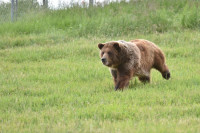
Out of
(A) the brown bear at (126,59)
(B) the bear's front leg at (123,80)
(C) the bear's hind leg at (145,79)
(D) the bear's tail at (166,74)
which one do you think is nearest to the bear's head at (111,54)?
(A) the brown bear at (126,59)

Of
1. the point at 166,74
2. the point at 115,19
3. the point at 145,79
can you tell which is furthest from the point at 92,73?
the point at 115,19

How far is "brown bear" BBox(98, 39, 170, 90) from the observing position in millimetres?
8070

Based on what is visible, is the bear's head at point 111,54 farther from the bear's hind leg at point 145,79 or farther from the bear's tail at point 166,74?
the bear's tail at point 166,74

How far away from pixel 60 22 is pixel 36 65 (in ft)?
17.7

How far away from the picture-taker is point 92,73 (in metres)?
10.1

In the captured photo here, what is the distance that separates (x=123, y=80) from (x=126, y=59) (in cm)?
48

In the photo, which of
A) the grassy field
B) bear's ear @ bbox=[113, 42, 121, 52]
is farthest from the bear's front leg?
bear's ear @ bbox=[113, 42, 121, 52]

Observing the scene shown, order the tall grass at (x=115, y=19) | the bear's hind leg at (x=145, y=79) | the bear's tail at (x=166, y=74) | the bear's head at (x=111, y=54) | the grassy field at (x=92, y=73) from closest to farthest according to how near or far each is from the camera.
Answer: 1. the grassy field at (x=92, y=73)
2. the bear's head at (x=111, y=54)
3. the bear's hind leg at (x=145, y=79)
4. the bear's tail at (x=166, y=74)
5. the tall grass at (x=115, y=19)

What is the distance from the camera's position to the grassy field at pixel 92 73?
19.0ft

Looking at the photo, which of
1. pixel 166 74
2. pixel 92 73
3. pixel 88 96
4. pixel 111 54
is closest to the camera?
pixel 88 96

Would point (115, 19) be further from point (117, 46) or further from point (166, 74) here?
point (117, 46)

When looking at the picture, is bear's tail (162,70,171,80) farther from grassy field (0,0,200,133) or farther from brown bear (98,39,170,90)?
brown bear (98,39,170,90)

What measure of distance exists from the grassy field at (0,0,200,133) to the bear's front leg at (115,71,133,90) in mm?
149

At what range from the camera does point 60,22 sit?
16.6 meters
